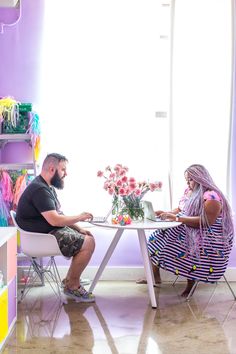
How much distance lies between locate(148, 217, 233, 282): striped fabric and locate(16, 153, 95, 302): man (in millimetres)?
683

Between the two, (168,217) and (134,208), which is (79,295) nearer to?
(134,208)

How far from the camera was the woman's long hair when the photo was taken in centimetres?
471

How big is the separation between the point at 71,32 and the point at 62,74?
0.40 meters

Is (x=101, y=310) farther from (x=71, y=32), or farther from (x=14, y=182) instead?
(x=71, y=32)

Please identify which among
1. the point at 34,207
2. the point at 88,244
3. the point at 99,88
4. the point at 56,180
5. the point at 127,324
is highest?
the point at 99,88

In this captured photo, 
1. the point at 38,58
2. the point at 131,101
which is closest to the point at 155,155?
the point at 131,101

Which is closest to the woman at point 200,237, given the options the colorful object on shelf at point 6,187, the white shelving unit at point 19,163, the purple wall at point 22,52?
the white shelving unit at point 19,163

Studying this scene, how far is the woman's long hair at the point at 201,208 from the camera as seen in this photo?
4.71 meters

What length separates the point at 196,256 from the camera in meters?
4.70

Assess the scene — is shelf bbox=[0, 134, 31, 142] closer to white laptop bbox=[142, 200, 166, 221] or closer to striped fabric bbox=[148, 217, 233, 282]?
white laptop bbox=[142, 200, 166, 221]

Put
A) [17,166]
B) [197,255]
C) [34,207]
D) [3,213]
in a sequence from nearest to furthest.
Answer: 1. [34,207]
2. [197,255]
3. [3,213]
4. [17,166]

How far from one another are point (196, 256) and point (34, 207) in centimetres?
140

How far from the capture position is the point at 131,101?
17.5 ft

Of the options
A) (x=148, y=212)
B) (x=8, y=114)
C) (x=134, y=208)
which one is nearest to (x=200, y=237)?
(x=148, y=212)
